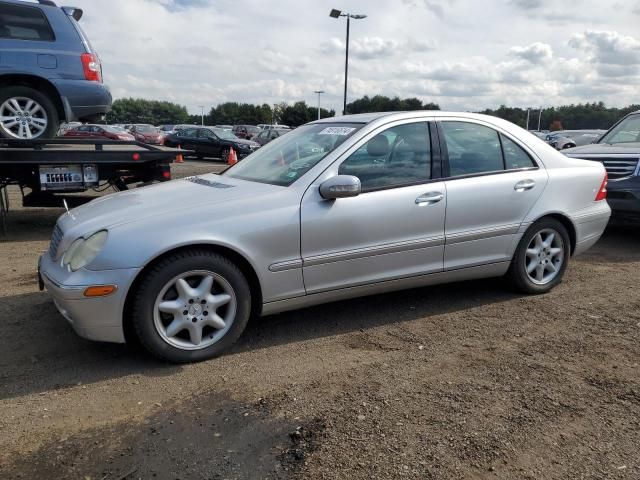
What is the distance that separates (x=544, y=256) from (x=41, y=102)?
6.06m

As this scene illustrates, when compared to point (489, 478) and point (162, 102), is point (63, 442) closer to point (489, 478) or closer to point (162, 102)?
point (489, 478)

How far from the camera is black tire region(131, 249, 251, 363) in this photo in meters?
3.25

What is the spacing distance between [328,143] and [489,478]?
250 cm

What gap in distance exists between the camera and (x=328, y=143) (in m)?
4.06

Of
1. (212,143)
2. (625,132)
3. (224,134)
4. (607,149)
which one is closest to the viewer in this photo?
(607,149)

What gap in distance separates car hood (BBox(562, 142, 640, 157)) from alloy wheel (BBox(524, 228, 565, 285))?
2984mm

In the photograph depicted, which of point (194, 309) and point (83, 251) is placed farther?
point (194, 309)

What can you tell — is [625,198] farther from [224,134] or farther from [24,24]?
[224,134]

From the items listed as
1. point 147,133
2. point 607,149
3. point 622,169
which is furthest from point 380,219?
point 147,133

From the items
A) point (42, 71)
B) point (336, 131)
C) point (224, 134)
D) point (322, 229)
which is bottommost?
point (322, 229)

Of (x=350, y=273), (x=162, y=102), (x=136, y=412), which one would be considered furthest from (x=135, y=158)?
(x=162, y=102)

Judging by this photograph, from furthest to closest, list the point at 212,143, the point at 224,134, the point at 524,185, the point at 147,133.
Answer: the point at 147,133 → the point at 224,134 → the point at 212,143 → the point at 524,185

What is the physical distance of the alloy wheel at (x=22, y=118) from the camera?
6750 mm

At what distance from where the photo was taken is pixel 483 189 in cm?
427
